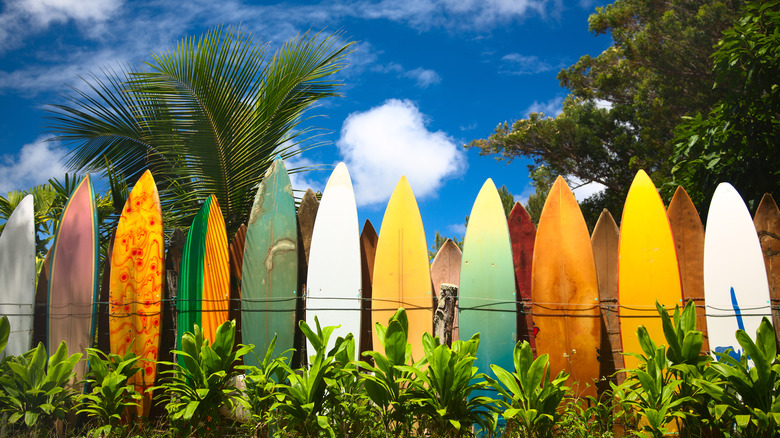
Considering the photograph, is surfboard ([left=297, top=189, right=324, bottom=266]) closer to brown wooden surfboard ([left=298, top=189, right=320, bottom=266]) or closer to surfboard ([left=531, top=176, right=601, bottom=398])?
brown wooden surfboard ([left=298, top=189, right=320, bottom=266])

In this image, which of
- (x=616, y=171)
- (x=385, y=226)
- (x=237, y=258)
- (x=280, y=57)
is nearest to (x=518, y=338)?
(x=385, y=226)

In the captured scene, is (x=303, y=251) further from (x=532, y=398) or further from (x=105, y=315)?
(x=532, y=398)

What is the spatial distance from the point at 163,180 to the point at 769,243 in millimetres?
6055

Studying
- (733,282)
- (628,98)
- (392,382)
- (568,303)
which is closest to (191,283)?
(392,382)

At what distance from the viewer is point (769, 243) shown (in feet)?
13.1

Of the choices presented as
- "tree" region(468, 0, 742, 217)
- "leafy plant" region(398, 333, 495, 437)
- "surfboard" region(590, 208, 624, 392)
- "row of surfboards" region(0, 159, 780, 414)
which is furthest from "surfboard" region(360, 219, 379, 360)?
"tree" region(468, 0, 742, 217)

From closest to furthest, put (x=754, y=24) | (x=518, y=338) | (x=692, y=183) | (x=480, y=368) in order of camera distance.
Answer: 1. (x=480, y=368)
2. (x=518, y=338)
3. (x=754, y=24)
4. (x=692, y=183)

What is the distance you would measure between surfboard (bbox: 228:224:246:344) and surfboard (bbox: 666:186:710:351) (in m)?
3.17

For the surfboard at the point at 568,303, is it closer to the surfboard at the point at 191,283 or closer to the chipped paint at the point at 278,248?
the chipped paint at the point at 278,248

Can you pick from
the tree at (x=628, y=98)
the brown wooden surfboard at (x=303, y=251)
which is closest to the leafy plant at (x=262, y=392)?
the brown wooden surfboard at (x=303, y=251)

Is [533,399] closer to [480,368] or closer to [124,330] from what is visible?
[480,368]

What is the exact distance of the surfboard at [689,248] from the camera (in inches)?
151

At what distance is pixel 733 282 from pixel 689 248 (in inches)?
14.6

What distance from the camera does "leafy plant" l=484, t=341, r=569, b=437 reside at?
3.01 meters
